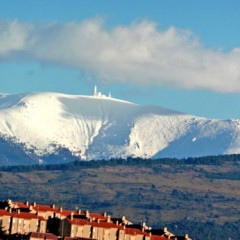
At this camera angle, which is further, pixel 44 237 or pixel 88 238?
pixel 88 238

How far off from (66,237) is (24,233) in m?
6.36

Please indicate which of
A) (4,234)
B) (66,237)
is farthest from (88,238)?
(4,234)

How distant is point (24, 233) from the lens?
19412 centimetres

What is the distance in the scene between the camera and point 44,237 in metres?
184

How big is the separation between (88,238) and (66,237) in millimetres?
7879

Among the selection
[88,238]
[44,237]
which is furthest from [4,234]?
[88,238]

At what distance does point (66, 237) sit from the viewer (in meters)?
192

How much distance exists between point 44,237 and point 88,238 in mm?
17269

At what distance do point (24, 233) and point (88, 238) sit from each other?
10784 millimetres

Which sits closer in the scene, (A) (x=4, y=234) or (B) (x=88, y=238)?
(A) (x=4, y=234)

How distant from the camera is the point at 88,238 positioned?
7864 inches

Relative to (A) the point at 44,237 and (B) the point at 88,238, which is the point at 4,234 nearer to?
(A) the point at 44,237

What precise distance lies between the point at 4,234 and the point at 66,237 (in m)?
12.8
